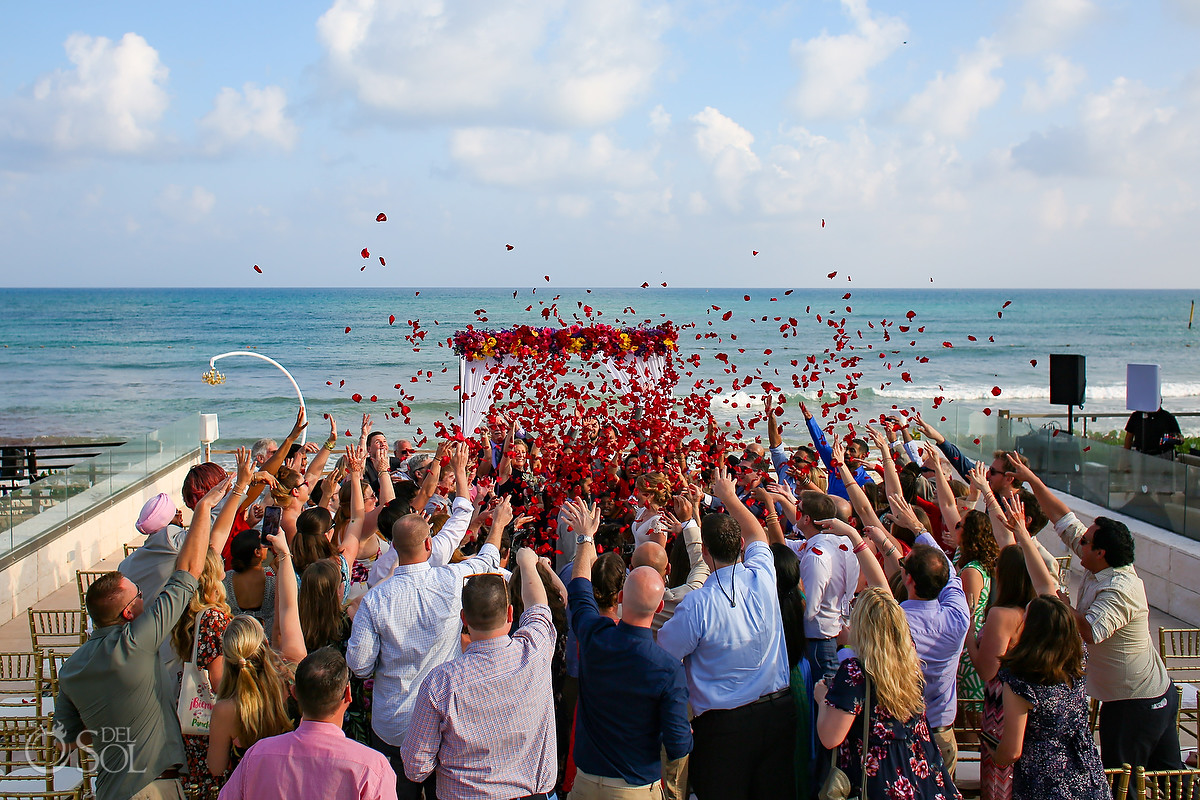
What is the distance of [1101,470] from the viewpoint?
9.87 m

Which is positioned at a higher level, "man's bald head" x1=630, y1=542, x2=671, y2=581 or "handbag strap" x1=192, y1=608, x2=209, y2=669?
"man's bald head" x1=630, y1=542, x2=671, y2=581

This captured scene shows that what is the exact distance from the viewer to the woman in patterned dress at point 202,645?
3.61 meters

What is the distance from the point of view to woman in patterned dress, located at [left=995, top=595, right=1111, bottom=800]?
137 inches

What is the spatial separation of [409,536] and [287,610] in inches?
25.0

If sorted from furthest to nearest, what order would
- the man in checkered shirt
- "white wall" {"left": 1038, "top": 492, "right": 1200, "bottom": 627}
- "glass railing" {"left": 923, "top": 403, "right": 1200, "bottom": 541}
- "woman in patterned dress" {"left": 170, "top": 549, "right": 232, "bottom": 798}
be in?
"glass railing" {"left": 923, "top": 403, "right": 1200, "bottom": 541} < "white wall" {"left": 1038, "top": 492, "right": 1200, "bottom": 627} < "woman in patterned dress" {"left": 170, "top": 549, "right": 232, "bottom": 798} < the man in checkered shirt

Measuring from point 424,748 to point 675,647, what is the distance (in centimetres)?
115

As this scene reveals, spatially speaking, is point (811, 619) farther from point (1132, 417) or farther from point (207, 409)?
point (207, 409)

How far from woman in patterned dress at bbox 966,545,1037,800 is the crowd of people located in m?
0.01

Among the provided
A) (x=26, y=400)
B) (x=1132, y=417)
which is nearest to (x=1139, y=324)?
(x=1132, y=417)

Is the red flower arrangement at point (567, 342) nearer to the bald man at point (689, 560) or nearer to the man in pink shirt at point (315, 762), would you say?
the bald man at point (689, 560)

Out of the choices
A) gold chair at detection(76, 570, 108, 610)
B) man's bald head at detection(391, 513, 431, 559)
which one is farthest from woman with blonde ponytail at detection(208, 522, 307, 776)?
gold chair at detection(76, 570, 108, 610)

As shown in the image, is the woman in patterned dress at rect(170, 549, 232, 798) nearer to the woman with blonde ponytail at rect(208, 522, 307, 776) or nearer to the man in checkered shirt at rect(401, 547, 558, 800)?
the woman with blonde ponytail at rect(208, 522, 307, 776)

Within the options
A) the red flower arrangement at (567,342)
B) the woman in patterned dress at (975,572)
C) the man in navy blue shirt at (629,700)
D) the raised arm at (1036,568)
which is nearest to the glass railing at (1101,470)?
the red flower arrangement at (567,342)

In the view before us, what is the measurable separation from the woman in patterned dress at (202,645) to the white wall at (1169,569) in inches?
308
